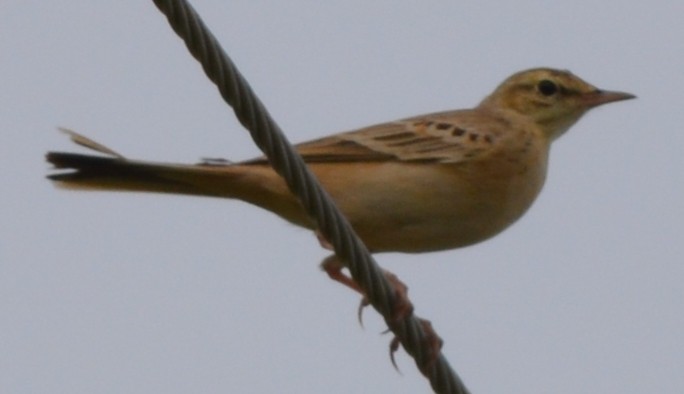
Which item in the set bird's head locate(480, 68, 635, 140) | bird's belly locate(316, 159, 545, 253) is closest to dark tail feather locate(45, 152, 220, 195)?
bird's belly locate(316, 159, 545, 253)

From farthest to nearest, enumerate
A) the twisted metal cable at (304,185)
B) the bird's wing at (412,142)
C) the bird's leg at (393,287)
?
1. the bird's wing at (412,142)
2. the bird's leg at (393,287)
3. the twisted metal cable at (304,185)

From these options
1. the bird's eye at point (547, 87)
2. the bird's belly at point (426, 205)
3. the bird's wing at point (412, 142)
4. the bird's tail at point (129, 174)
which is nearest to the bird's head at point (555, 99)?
the bird's eye at point (547, 87)

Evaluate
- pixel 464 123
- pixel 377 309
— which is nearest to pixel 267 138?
pixel 377 309

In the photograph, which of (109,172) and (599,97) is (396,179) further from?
(599,97)

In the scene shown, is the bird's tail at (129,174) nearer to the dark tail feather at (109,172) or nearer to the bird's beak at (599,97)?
the dark tail feather at (109,172)

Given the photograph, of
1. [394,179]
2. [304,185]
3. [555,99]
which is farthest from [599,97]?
[304,185]
